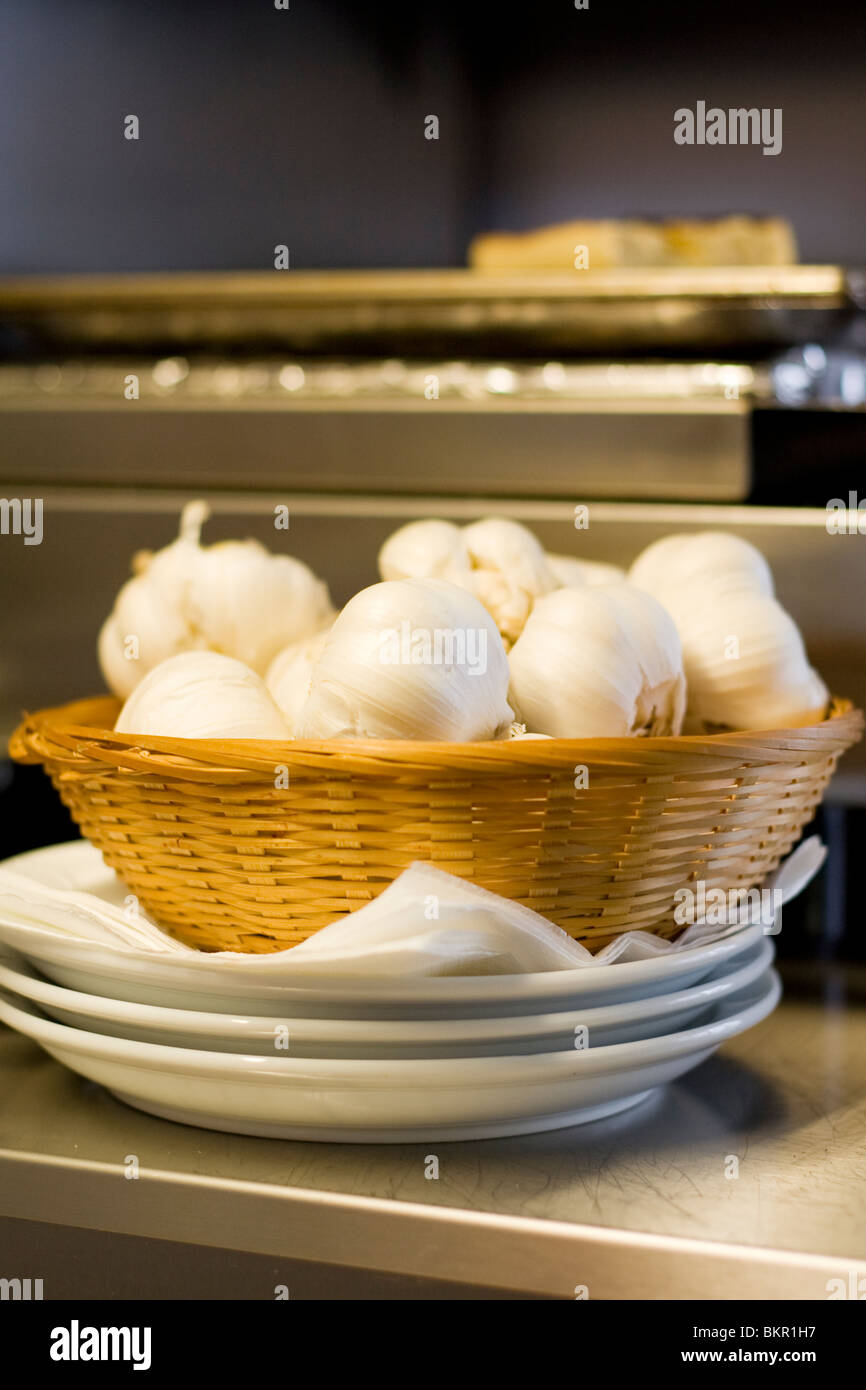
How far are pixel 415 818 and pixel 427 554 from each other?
7.6 inches

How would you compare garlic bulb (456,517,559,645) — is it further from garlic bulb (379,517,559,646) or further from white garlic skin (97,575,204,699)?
white garlic skin (97,575,204,699)

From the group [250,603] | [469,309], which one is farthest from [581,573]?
[469,309]

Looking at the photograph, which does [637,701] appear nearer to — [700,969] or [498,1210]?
[700,969]

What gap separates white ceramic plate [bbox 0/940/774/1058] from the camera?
53 centimetres

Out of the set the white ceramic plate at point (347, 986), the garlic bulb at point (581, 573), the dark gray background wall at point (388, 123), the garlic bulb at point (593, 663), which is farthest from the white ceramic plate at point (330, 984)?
the dark gray background wall at point (388, 123)

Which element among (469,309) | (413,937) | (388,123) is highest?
(388,123)

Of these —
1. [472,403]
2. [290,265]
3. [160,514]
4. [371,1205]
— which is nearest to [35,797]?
[160,514]

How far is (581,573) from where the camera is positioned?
28.8 inches

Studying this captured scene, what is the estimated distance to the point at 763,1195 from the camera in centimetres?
53

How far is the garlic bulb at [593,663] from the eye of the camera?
0.59m

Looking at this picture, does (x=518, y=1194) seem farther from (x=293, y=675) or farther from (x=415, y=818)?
(x=293, y=675)

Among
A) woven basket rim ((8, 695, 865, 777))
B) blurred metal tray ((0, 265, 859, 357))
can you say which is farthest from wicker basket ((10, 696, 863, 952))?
blurred metal tray ((0, 265, 859, 357))

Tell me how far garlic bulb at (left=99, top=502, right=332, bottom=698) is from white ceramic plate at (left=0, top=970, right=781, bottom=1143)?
0.22m

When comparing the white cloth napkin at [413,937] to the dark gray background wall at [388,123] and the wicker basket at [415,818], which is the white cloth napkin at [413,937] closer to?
the wicker basket at [415,818]
